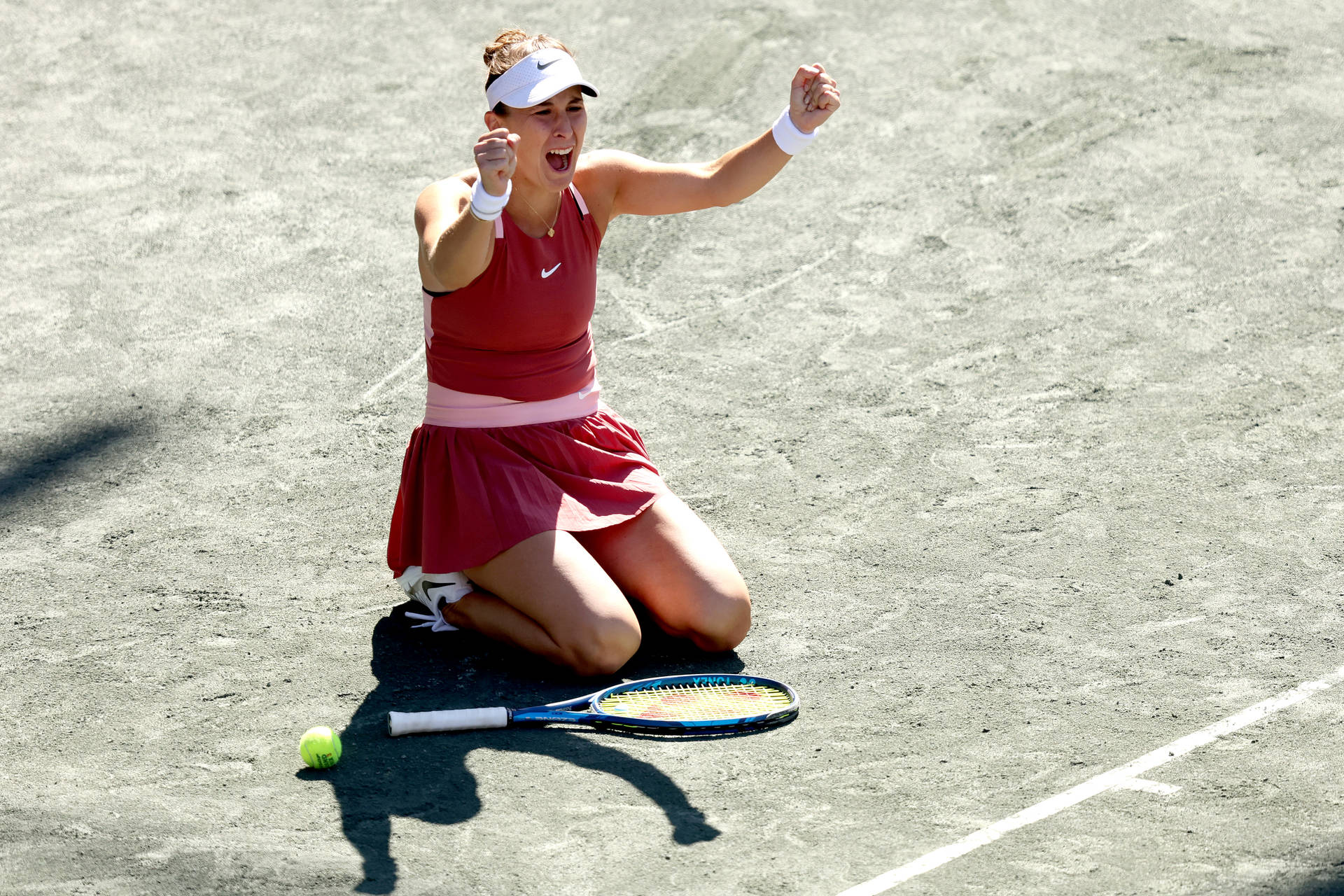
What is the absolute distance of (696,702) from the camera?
425 centimetres

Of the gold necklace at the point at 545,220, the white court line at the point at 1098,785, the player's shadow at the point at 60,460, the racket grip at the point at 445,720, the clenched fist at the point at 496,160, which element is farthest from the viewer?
the player's shadow at the point at 60,460

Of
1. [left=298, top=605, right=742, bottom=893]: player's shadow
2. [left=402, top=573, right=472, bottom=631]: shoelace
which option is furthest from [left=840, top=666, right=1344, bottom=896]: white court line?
[left=402, top=573, right=472, bottom=631]: shoelace

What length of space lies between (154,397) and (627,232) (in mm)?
2387

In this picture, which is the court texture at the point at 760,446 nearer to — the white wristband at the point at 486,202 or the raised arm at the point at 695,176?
the raised arm at the point at 695,176

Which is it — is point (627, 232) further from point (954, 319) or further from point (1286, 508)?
point (1286, 508)

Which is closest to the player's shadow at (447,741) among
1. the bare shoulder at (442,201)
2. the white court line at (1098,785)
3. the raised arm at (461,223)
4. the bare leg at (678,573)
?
the bare leg at (678,573)

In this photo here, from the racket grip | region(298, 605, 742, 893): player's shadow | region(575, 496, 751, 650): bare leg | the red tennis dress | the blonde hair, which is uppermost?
the blonde hair

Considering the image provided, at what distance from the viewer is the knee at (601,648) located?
14.4ft

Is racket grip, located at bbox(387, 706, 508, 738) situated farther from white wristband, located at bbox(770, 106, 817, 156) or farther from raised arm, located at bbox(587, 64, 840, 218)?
white wristband, located at bbox(770, 106, 817, 156)

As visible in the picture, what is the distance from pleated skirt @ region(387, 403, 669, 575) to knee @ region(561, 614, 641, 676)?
13.2 inches

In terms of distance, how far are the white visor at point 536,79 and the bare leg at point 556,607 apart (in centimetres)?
125

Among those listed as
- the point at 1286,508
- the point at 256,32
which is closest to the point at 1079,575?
the point at 1286,508

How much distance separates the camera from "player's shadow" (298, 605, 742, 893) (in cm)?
377

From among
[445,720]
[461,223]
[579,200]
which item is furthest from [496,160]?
[445,720]
